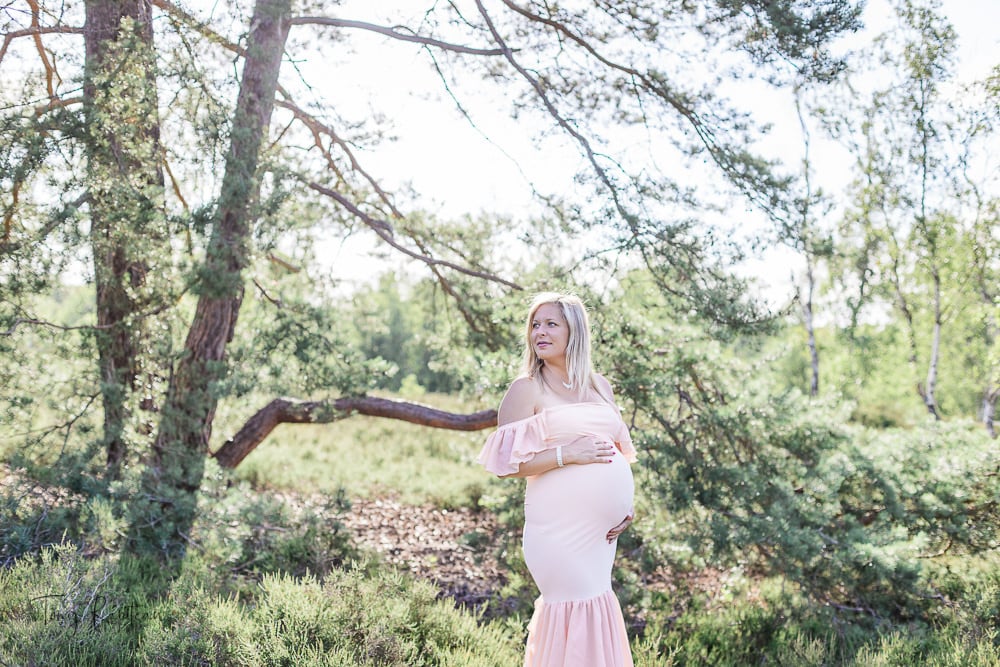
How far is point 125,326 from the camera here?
5.98 meters

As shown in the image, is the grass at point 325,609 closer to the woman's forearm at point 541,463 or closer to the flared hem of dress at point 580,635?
the flared hem of dress at point 580,635

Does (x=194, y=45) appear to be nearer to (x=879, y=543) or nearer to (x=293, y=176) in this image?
(x=293, y=176)

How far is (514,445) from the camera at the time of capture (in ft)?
10.0

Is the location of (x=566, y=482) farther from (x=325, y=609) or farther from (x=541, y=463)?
(x=325, y=609)

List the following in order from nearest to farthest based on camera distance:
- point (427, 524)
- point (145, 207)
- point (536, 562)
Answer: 1. point (536, 562)
2. point (145, 207)
3. point (427, 524)

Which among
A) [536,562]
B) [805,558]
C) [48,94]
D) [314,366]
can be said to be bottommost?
[805,558]

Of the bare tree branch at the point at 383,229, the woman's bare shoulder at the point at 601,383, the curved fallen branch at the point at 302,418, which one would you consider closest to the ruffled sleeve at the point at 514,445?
the woman's bare shoulder at the point at 601,383

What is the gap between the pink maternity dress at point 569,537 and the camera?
2930mm

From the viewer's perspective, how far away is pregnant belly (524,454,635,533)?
3.02m

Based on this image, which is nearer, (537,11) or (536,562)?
A: (536,562)

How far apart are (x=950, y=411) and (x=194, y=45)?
115ft

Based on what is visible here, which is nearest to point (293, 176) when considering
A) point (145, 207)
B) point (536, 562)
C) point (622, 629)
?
point (145, 207)

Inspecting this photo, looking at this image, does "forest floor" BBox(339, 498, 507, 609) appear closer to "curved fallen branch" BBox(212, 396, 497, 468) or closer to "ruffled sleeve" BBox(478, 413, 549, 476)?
"curved fallen branch" BBox(212, 396, 497, 468)

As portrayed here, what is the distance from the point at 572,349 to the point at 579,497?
0.69m
